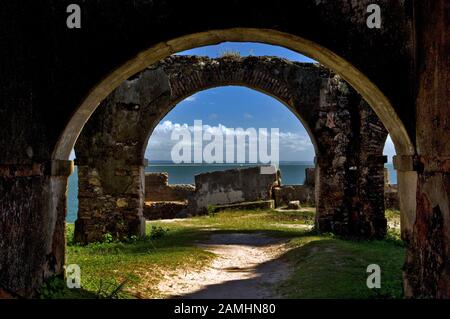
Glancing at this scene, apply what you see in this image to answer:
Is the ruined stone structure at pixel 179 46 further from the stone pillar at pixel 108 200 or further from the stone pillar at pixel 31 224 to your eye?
the stone pillar at pixel 108 200

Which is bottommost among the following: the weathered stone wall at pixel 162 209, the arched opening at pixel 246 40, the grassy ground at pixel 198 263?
the weathered stone wall at pixel 162 209

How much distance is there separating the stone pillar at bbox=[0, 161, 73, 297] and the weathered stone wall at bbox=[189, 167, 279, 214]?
11270 millimetres

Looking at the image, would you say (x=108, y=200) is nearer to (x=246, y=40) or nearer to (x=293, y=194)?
(x=246, y=40)

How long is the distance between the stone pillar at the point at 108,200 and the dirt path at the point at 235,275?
5.90 ft

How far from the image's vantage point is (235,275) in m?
5.99

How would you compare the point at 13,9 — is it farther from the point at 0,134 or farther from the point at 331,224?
the point at 331,224

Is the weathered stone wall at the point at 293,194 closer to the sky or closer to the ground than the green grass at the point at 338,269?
closer to the sky

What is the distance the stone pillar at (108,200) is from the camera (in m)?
8.75

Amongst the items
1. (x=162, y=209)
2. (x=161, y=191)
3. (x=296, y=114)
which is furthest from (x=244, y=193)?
(x=296, y=114)

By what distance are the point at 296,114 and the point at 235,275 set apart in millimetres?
4735

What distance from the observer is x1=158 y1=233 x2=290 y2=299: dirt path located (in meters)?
4.97

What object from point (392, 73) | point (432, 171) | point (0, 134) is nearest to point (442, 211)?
point (432, 171)

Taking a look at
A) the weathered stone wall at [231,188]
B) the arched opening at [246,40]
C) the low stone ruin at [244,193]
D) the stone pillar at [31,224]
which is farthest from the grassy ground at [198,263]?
the weathered stone wall at [231,188]

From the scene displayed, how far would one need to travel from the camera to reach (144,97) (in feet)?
29.8
